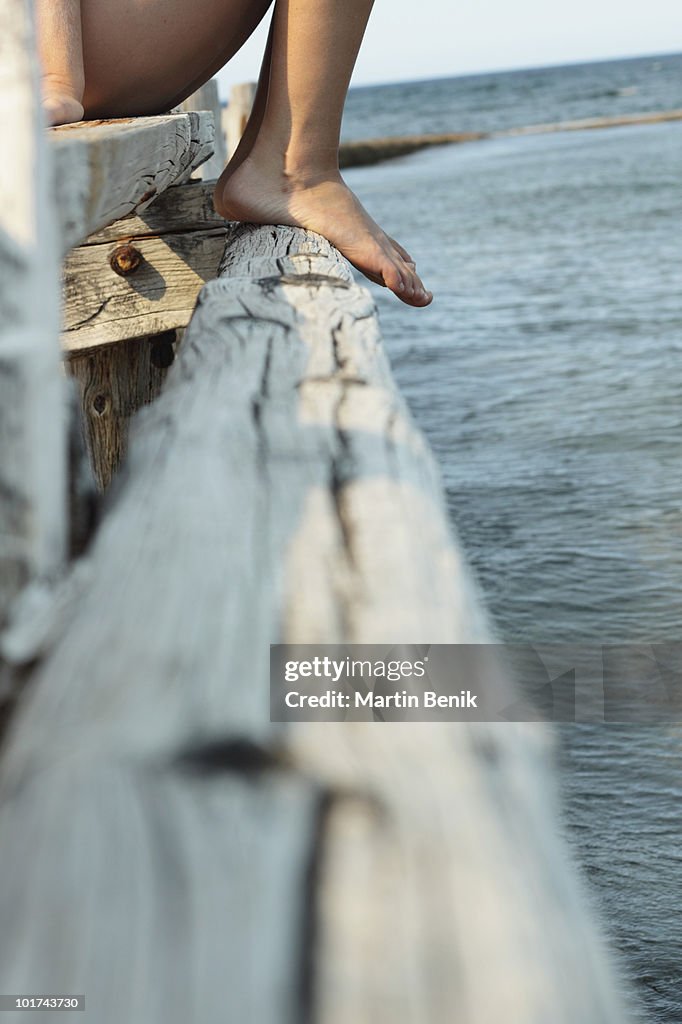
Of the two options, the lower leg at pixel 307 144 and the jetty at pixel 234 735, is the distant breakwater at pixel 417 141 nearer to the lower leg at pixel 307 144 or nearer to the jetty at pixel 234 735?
the lower leg at pixel 307 144

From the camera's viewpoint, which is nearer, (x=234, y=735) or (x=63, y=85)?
(x=234, y=735)

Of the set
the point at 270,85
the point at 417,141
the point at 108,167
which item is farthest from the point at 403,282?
the point at 417,141

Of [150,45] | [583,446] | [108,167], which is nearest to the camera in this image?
[108,167]

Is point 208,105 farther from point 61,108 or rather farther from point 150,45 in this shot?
point 61,108

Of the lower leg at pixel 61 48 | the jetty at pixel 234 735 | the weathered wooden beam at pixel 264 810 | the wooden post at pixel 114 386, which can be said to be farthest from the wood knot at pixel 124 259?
the weathered wooden beam at pixel 264 810

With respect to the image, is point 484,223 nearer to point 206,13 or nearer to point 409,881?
point 206,13

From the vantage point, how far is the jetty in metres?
0.36

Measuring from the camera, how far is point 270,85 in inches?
80.2

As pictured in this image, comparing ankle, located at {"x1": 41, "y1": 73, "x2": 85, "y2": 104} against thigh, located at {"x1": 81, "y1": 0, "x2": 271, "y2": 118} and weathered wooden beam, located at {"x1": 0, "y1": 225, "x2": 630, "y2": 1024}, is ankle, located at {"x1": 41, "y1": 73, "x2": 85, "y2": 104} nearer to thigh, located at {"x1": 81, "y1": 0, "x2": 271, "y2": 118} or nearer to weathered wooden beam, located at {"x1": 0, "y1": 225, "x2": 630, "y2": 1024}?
thigh, located at {"x1": 81, "y1": 0, "x2": 271, "y2": 118}

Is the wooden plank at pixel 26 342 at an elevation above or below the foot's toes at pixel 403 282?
below

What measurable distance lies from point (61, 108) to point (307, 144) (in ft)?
2.10

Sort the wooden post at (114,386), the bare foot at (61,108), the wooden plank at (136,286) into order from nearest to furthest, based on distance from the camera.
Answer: the bare foot at (61,108)
the wooden plank at (136,286)
the wooden post at (114,386)

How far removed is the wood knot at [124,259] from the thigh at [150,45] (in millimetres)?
250

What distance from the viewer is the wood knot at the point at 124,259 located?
6.98 feet
